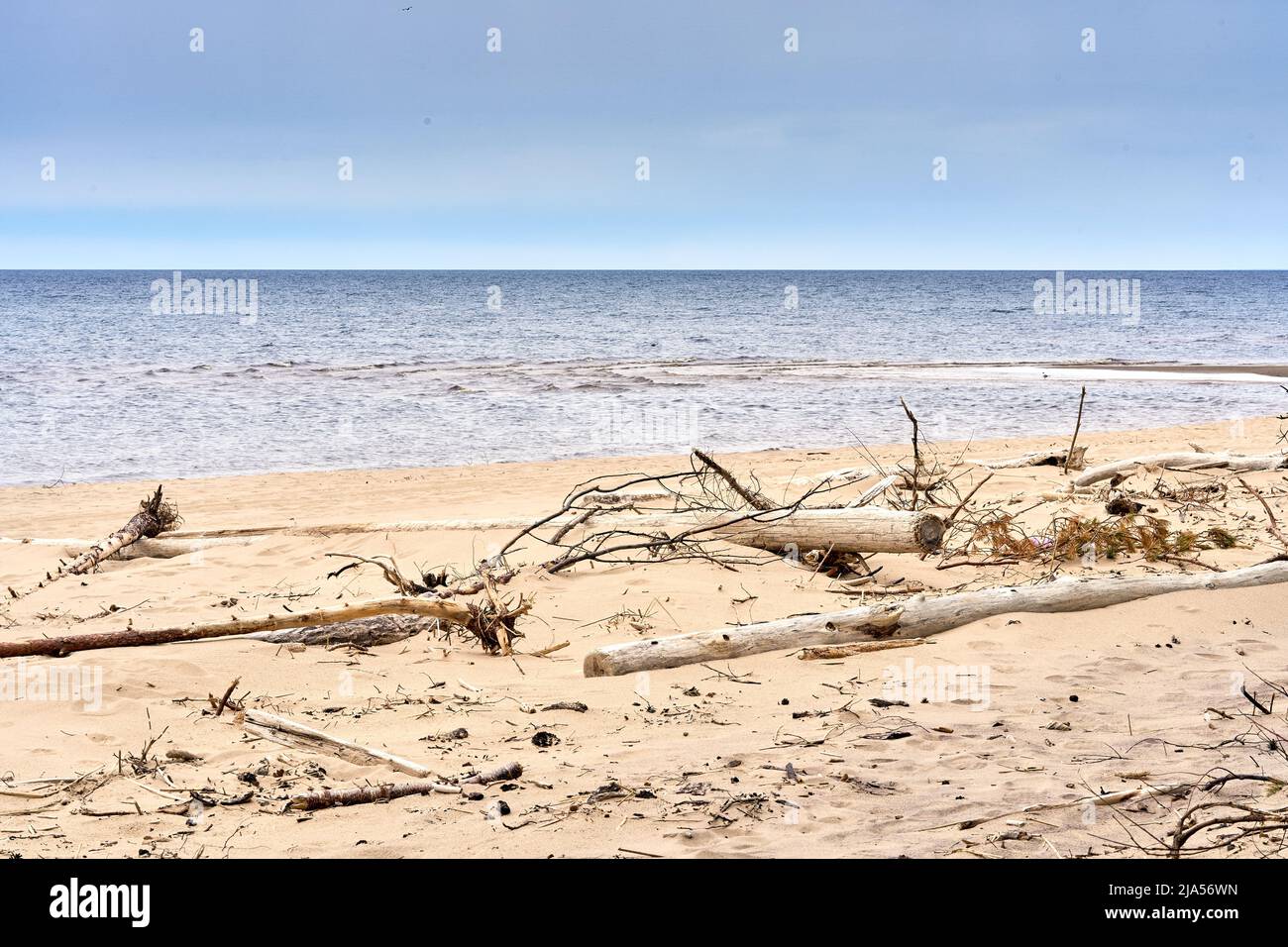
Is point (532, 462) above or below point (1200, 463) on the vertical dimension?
below

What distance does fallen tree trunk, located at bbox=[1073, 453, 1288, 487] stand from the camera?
9.59 m

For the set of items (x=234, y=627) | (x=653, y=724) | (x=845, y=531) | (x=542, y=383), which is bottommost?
(x=653, y=724)

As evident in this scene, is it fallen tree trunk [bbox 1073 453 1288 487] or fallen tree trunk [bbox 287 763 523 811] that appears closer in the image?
fallen tree trunk [bbox 287 763 523 811]

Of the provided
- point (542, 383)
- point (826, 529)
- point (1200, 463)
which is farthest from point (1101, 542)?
point (542, 383)

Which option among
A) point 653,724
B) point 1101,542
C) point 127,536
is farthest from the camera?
point 127,536

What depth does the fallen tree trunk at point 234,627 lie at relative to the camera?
17.5 feet

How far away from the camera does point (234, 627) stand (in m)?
5.71

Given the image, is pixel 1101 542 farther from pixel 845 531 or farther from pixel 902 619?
pixel 902 619

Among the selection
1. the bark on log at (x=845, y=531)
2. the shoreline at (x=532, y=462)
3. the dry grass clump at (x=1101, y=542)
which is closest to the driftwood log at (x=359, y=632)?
the bark on log at (x=845, y=531)

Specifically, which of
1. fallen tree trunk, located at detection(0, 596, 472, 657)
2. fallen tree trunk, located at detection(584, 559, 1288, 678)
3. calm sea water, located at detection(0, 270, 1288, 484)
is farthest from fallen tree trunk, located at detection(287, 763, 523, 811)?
calm sea water, located at detection(0, 270, 1288, 484)

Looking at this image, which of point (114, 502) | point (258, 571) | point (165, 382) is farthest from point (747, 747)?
point (165, 382)

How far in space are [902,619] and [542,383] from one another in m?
21.4

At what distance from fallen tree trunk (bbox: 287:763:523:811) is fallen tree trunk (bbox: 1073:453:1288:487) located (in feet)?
24.6

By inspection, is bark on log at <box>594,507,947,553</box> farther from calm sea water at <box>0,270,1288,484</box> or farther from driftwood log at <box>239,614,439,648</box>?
calm sea water at <box>0,270,1288,484</box>
